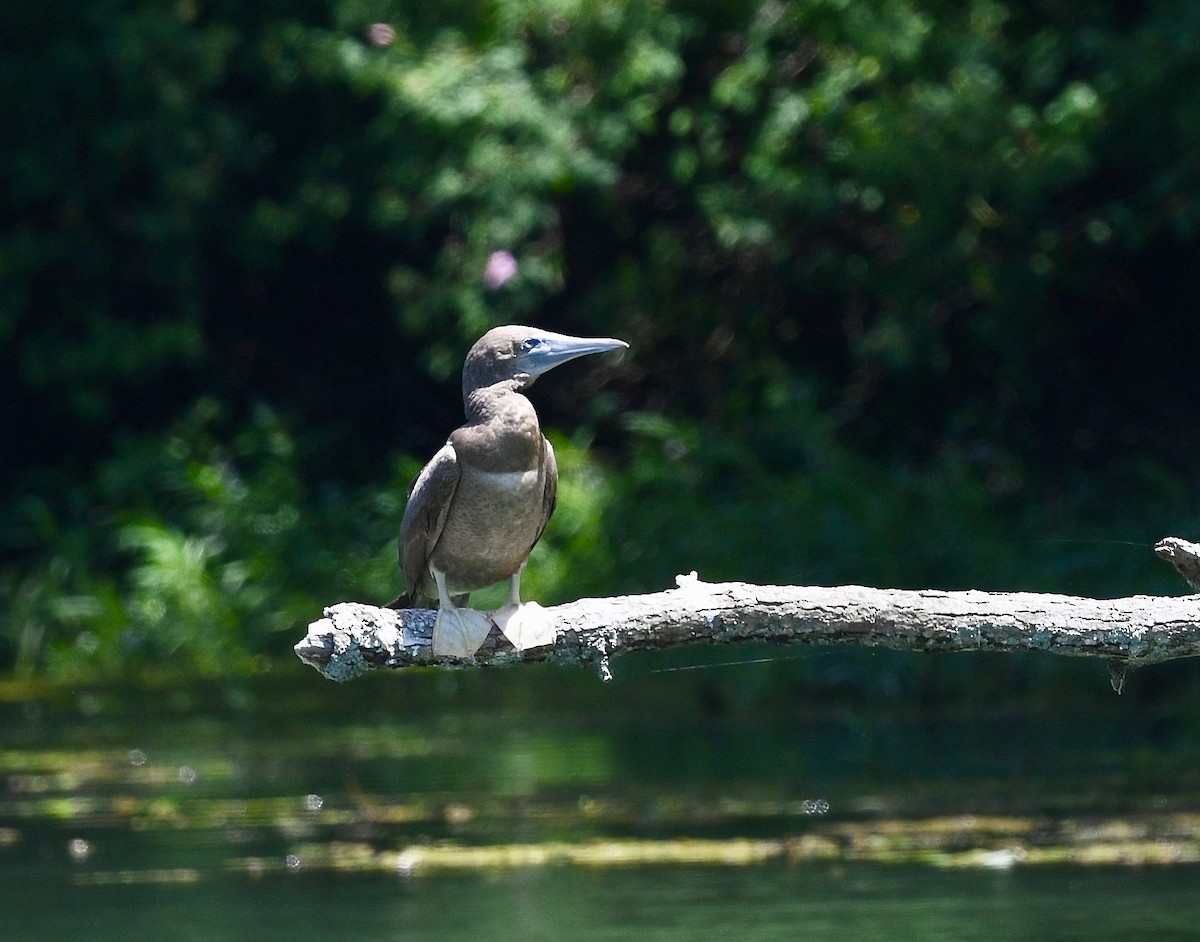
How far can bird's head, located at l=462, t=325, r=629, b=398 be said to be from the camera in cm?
392

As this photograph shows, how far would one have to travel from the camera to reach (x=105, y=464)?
13016 mm

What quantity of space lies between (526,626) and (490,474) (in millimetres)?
455

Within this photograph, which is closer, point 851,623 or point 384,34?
point 851,623

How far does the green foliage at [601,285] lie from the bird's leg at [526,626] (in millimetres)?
5812

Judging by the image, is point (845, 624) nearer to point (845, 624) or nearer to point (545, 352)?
point (845, 624)

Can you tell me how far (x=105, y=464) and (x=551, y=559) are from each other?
3.35 m

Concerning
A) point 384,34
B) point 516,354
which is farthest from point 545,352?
point 384,34

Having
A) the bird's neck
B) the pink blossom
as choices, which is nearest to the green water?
the bird's neck

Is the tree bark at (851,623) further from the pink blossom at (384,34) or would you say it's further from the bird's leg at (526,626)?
the pink blossom at (384,34)

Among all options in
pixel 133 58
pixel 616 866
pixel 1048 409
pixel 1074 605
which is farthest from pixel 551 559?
pixel 1074 605

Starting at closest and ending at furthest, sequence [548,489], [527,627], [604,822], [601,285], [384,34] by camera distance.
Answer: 1. [527,627]
2. [548,489]
3. [604,822]
4. [384,34]
5. [601,285]

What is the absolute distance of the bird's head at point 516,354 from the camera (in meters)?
3.92

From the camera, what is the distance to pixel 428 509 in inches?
159

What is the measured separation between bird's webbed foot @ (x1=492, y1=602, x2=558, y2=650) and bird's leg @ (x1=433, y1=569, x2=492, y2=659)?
33 mm
